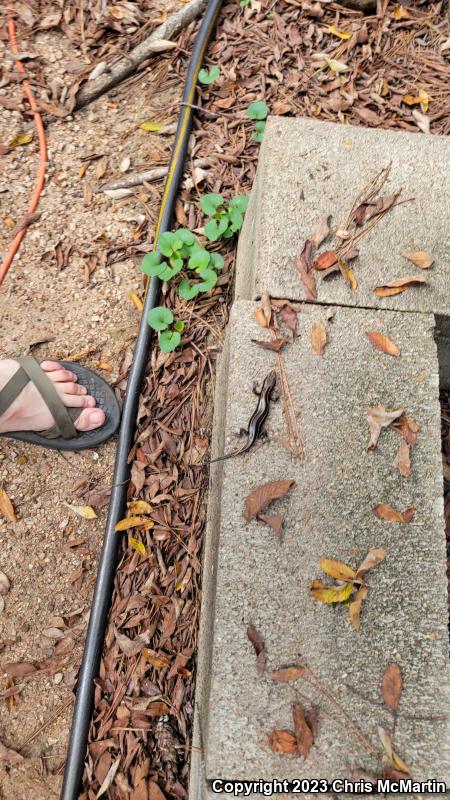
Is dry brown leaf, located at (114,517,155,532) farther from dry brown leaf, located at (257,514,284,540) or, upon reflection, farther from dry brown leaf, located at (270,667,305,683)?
dry brown leaf, located at (270,667,305,683)

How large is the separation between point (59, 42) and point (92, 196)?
90 cm

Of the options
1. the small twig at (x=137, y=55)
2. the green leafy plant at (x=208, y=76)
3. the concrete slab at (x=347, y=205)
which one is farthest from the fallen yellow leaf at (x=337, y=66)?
the concrete slab at (x=347, y=205)

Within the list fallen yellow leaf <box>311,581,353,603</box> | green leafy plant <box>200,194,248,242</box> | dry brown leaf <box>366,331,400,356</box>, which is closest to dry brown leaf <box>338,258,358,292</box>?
dry brown leaf <box>366,331,400,356</box>

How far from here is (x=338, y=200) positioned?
1.72 metres

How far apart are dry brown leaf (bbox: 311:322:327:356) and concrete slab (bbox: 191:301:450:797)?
0.02m

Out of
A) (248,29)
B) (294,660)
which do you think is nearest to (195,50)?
(248,29)

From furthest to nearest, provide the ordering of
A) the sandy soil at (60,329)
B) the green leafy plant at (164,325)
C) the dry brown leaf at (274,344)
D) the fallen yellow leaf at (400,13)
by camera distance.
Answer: the fallen yellow leaf at (400,13)
the green leafy plant at (164,325)
the sandy soil at (60,329)
the dry brown leaf at (274,344)

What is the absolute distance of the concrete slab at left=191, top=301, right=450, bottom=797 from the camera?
125 cm

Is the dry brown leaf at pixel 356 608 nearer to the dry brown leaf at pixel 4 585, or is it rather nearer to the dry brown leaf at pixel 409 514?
the dry brown leaf at pixel 409 514

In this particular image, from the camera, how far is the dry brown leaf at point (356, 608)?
1.32 m

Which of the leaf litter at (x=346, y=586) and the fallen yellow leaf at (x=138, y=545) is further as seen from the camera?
the fallen yellow leaf at (x=138, y=545)

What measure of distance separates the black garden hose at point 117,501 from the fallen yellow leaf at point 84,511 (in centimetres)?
13

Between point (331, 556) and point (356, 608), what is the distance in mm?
131

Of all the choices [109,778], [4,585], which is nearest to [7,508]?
[4,585]
